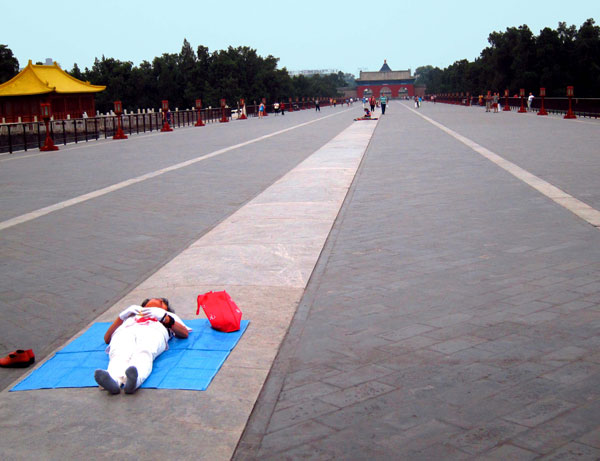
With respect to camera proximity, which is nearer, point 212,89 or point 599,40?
point 599,40

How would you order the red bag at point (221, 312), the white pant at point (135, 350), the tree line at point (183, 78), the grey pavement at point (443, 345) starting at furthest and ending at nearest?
1. the tree line at point (183, 78)
2. the red bag at point (221, 312)
3. the white pant at point (135, 350)
4. the grey pavement at point (443, 345)

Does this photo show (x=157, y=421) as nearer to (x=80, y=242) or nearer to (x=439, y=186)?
(x=80, y=242)

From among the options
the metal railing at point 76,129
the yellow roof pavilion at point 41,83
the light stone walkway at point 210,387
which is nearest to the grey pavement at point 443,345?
the light stone walkway at point 210,387

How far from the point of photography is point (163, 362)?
14.9ft

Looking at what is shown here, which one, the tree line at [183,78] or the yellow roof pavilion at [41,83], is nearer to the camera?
the yellow roof pavilion at [41,83]

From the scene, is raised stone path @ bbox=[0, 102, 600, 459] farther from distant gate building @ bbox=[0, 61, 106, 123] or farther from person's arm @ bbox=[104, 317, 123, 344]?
distant gate building @ bbox=[0, 61, 106, 123]

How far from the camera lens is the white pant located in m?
4.19

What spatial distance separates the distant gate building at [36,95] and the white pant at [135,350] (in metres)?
44.2

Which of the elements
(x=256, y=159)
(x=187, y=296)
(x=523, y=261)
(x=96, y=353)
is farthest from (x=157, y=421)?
(x=256, y=159)

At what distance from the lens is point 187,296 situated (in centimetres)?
598

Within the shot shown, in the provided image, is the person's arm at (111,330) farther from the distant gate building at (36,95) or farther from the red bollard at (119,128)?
the distant gate building at (36,95)

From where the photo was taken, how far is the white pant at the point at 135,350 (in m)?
4.19

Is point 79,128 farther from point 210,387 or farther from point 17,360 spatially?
point 210,387

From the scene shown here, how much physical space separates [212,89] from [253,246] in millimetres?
69658
